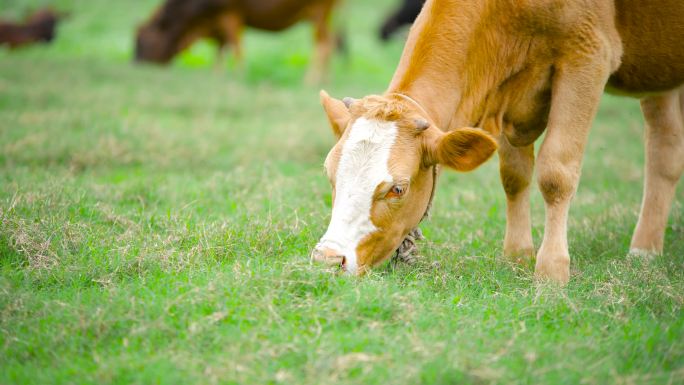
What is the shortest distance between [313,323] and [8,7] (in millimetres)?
27908

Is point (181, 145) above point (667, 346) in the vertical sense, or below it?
below

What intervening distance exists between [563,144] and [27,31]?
21440 mm

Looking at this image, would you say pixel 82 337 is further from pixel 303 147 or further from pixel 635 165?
pixel 635 165

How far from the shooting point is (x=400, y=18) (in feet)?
93.2

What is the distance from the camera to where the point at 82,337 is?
3328 mm

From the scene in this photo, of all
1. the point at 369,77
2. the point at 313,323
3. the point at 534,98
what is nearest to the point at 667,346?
the point at 313,323

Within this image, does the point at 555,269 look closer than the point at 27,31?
Yes

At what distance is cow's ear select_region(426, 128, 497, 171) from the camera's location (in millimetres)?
4016

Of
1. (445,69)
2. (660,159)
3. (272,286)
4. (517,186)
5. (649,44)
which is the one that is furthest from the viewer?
(660,159)

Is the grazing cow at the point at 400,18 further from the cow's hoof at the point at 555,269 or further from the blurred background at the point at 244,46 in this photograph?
the cow's hoof at the point at 555,269

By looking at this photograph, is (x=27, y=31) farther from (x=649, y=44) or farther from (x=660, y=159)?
(x=649, y=44)

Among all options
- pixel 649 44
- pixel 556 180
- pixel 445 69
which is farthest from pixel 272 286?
pixel 649 44

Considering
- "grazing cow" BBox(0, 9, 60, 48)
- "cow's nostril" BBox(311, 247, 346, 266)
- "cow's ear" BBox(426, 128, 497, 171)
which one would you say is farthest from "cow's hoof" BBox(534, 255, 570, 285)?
"grazing cow" BBox(0, 9, 60, 48)

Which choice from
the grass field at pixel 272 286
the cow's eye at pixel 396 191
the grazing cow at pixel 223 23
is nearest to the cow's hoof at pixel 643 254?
the grass field at pixel 272 286
